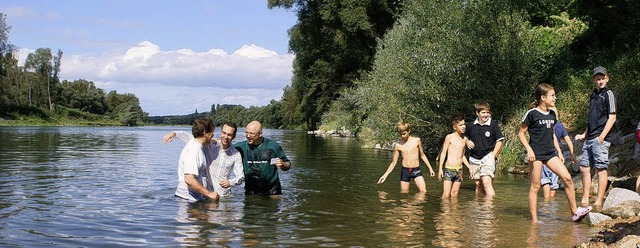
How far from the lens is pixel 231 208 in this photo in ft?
33.9

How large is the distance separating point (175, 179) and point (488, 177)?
27.9ft

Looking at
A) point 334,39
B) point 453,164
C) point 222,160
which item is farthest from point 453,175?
point 334,39

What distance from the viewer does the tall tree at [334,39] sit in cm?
4250

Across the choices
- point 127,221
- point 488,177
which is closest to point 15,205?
point 127,221

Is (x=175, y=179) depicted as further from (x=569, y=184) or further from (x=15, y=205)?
(x=569, y=184)

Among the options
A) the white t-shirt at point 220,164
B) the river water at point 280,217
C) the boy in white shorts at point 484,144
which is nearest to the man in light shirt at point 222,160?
the white t-shirt at point 220,164

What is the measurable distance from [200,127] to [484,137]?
571cm

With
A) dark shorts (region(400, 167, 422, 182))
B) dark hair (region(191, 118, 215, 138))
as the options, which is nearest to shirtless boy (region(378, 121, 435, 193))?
dark shorts (region(400, 167, 422, 182))

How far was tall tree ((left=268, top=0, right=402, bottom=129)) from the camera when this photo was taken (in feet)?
139

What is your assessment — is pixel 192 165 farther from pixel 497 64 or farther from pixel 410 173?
pixel 497 64

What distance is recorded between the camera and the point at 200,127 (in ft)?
32.0

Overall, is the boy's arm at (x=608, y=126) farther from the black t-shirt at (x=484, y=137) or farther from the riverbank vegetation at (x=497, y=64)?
the riverbank vegetation at (x=497, y=64)

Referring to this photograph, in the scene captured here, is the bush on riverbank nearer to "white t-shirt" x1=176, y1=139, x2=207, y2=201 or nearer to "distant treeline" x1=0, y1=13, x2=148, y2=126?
"white t-shirt" x1=176, y1=139, x2=207, y2=201

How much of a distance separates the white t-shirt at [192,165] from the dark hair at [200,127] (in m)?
0.15
